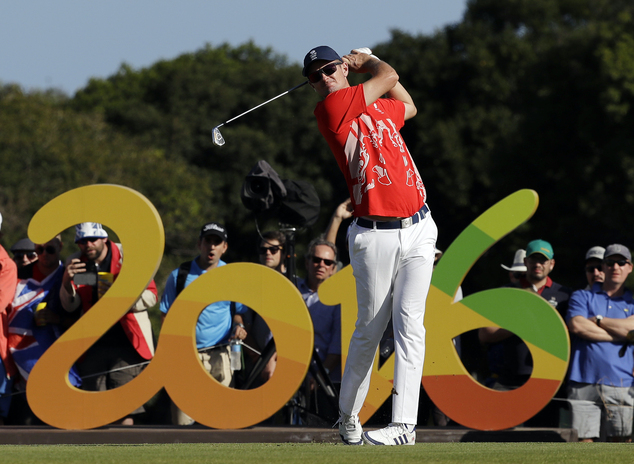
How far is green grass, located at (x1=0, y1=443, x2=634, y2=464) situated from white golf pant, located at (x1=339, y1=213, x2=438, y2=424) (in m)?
0.39

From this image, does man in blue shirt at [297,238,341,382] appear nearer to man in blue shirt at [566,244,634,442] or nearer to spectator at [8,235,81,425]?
man in blue shirt at [566,244,634,442]

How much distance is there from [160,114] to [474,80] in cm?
1529

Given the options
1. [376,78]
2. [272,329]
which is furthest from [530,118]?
[376,78]

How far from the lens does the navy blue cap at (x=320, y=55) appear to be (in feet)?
16.5

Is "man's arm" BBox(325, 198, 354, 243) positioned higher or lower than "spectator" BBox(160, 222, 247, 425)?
higher

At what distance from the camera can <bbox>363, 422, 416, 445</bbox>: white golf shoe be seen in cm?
497

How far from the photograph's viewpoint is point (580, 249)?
24.5m

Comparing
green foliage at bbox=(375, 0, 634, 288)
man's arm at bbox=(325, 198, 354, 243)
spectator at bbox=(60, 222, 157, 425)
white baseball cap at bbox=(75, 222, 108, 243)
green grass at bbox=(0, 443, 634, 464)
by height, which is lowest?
green grass at bbox=(0, 443, 634, 464)

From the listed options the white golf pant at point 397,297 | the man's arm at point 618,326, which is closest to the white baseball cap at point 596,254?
the man's arm at point 618,326

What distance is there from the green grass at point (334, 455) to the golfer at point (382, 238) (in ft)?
1.44

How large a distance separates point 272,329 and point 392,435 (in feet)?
7.56

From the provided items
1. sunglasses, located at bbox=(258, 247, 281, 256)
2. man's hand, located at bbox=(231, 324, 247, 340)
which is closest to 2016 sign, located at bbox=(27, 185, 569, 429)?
man's hand, located at bbox=(231, 324, 247, 340)

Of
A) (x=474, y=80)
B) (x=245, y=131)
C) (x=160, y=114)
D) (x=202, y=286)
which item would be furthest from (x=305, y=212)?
(x=160, y=114)

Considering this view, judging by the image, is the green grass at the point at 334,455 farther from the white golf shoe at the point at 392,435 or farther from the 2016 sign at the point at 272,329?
the 2016 sign at the point at 272,329
